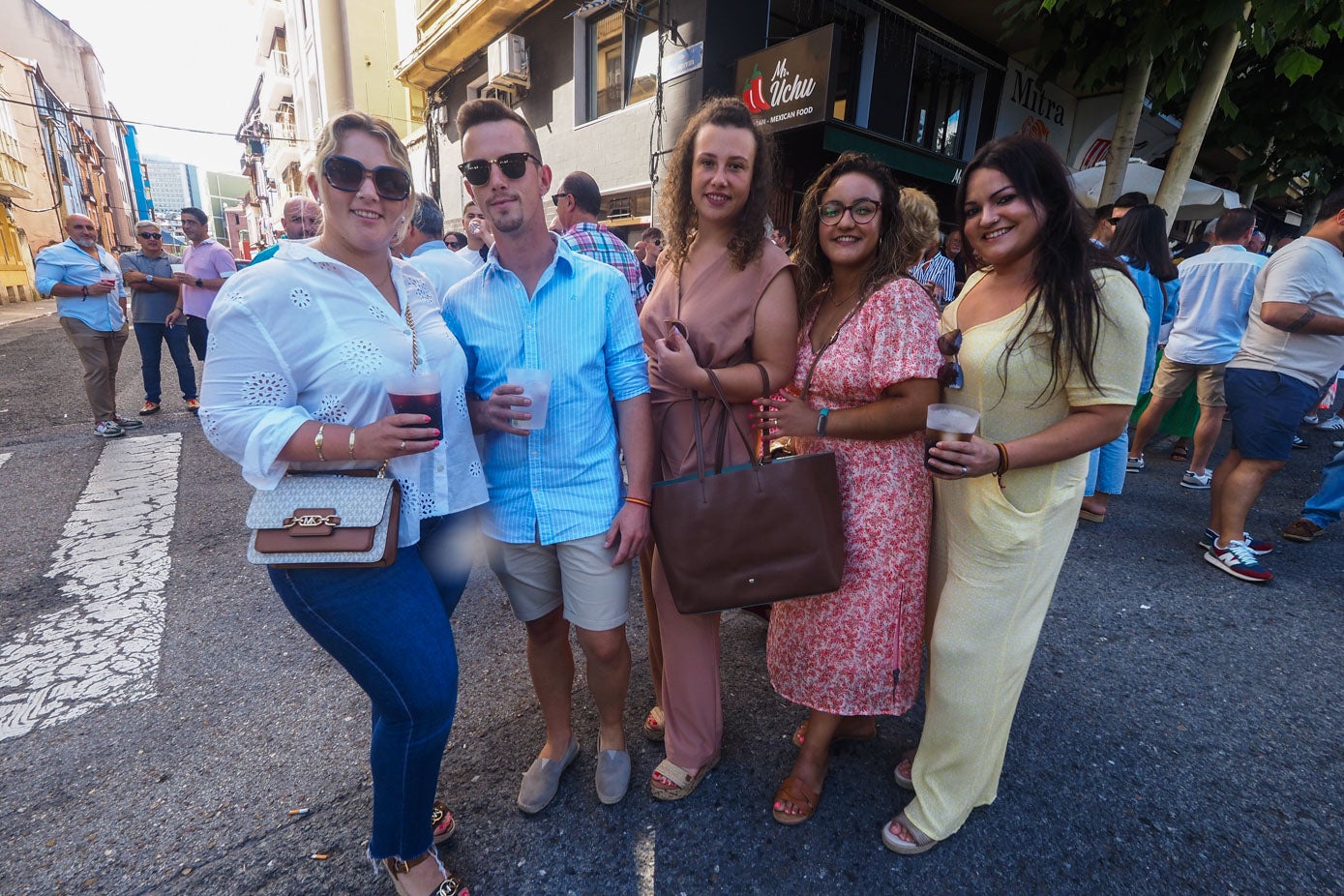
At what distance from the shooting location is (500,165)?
5.41 feet

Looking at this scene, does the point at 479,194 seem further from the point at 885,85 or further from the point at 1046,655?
the point at 885,85

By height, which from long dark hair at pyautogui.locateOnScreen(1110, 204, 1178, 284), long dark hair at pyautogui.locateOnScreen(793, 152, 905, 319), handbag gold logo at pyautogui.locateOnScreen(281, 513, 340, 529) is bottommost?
handbag gold logo at pyautogui.locateOnScreen(281, 513, 340, 529)

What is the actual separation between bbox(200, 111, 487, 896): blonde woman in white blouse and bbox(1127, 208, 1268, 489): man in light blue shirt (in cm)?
543

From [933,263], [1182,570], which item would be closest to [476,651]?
[1182,570]

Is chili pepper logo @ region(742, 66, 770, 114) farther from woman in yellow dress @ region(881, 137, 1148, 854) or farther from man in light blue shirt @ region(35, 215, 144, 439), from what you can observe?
man in light blue shirt @ region(35, 215, 144, 439)

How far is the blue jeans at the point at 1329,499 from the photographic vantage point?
12.7ft

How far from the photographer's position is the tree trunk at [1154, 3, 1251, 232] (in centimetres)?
570

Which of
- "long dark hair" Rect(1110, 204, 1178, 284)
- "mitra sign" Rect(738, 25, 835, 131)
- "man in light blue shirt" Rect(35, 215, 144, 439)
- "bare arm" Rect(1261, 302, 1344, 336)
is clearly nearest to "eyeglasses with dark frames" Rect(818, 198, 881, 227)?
"bare arm" Rect(1261, 302, 1344, 336)

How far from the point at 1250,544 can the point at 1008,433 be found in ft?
11.2

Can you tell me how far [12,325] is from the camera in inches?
531

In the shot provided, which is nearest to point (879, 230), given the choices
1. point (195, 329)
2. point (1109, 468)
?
point (1109, 468)

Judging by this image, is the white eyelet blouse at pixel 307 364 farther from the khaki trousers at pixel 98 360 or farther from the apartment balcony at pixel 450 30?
the apartment balcony at pixel 450 30

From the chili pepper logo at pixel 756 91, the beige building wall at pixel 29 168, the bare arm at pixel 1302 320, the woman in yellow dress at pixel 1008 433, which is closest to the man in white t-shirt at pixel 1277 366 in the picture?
the bare arm at pixel 1302 320

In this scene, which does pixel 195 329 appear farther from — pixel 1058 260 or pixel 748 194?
pixel 1058 260
